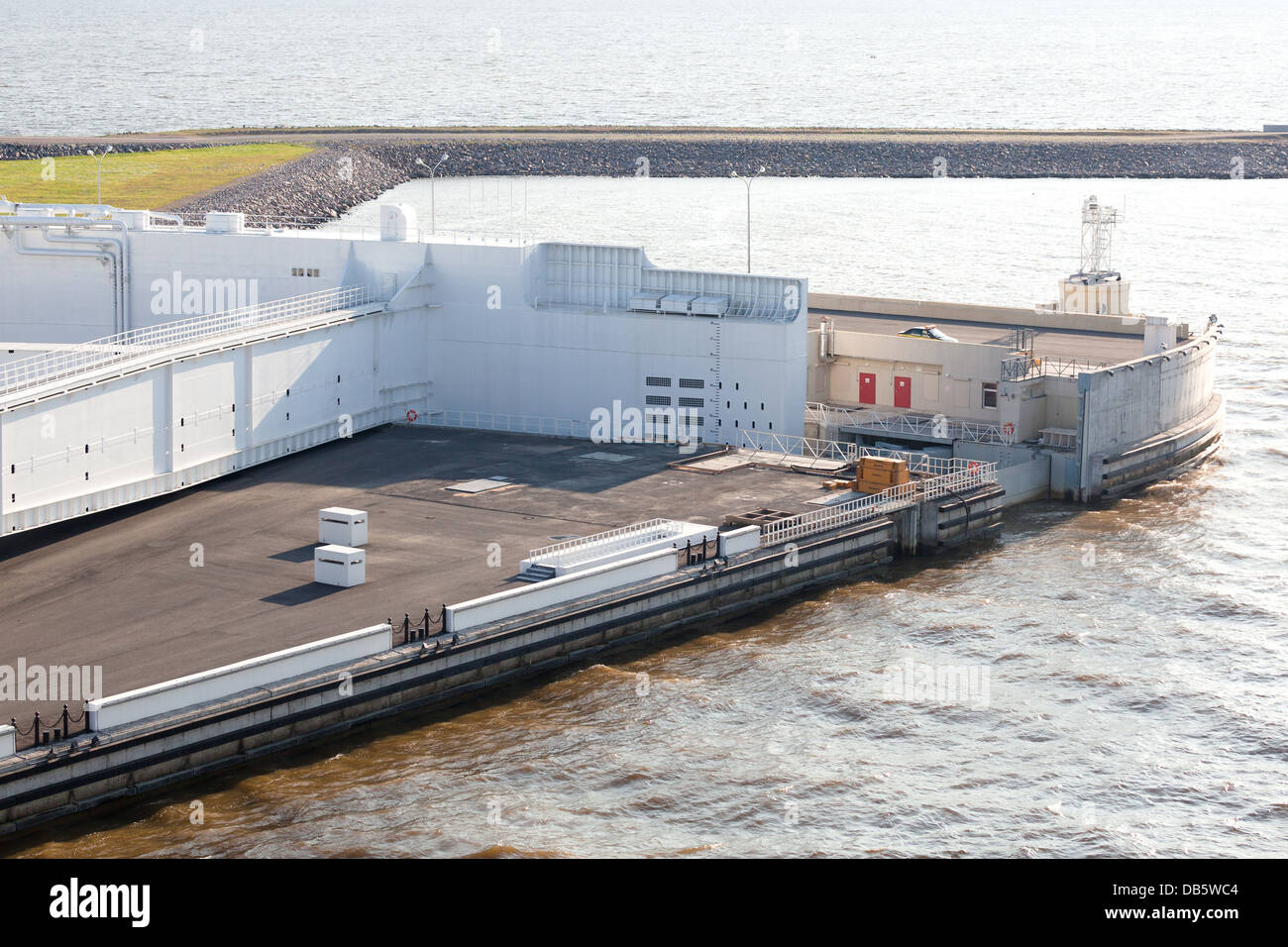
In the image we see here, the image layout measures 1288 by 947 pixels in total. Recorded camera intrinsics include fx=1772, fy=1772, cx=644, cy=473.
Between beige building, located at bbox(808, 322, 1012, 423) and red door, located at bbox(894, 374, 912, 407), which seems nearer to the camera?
beige building, located at bbox(808, 322, 1012, 423)

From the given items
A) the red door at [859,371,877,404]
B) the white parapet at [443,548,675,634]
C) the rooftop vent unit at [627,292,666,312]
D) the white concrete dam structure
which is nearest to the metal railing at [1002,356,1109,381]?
the red door at [859,371,877,404]

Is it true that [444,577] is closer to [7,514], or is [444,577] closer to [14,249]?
[7,514]

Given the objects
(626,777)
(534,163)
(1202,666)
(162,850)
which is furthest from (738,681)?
(534,163)

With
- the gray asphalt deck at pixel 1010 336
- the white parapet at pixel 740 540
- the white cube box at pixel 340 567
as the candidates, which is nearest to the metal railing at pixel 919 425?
the gray asphalt deck at pixel 1010 336

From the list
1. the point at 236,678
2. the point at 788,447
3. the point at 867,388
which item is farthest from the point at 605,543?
the point at 867,388

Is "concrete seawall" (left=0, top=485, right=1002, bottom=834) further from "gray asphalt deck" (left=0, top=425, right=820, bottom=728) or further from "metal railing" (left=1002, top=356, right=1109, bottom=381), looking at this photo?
"metal railing" (left=1002, top=356, right=1109, bottom=381)

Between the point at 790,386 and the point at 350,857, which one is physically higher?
the point at 790,386

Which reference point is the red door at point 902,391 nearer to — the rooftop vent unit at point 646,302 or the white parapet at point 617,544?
the rooftop vent unit at point 646,302
